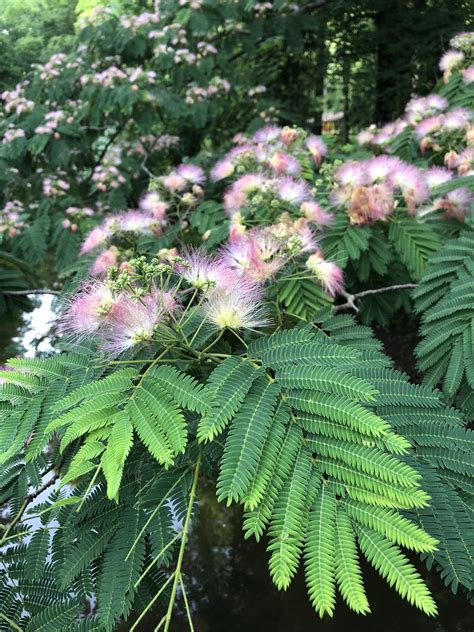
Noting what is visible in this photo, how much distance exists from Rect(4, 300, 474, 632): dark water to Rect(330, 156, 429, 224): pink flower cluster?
5.74 ft

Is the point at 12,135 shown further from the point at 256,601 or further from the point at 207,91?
the point at 256,601

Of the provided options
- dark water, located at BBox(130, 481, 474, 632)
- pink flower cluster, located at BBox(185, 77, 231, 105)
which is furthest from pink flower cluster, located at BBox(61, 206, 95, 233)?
dark water, located at BBox(130, 481, 474, 632)

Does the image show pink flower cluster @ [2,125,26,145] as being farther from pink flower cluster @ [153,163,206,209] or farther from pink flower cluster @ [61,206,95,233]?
pink flower cluster @ [153,163,206,209]

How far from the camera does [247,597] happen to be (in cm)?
304

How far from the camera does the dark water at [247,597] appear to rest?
2.80 m

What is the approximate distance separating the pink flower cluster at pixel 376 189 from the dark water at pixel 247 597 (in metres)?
1.75

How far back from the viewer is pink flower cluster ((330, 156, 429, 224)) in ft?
7.26

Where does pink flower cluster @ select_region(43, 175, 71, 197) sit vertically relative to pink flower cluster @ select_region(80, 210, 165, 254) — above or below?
below

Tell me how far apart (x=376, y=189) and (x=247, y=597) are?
2.43m

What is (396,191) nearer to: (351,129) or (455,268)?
(455,268)

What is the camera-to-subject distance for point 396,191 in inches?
93.4

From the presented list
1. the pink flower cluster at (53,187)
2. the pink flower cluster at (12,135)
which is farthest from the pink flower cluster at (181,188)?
the pink flower cluster at (12,135)

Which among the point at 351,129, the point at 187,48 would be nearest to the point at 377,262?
the point at 187,48

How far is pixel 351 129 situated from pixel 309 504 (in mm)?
6834
